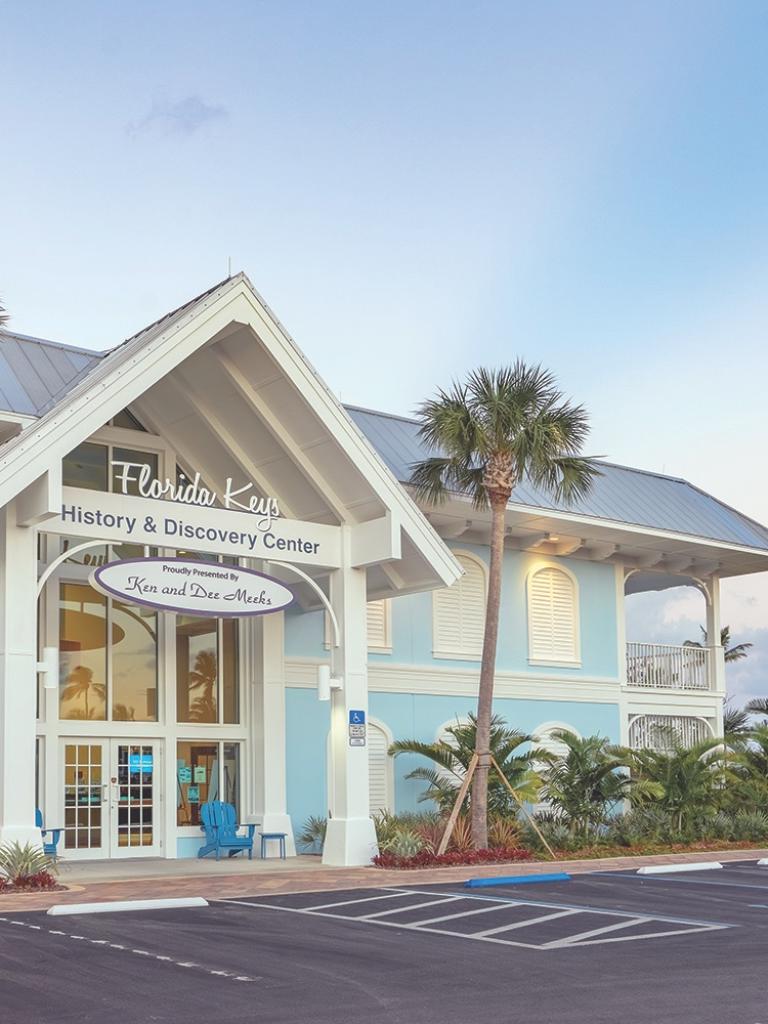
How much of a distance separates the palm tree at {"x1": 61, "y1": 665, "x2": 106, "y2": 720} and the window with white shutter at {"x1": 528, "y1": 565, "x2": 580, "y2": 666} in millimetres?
9897

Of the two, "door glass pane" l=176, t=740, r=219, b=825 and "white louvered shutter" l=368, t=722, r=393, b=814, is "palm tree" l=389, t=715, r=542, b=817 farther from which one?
"door glass pane" l=176, t=740, r=219, b=825

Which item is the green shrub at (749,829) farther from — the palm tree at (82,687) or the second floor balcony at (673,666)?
the palm tree at (82,687)

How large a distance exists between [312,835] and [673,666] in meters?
11.3

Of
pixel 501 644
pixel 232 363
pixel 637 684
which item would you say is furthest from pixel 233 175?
pixel 637 684

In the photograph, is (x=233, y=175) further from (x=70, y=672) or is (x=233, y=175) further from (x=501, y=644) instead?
(x=501, y=644)

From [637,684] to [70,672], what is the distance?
550 inches

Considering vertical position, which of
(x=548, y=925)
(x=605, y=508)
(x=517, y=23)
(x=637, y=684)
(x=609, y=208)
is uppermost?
(x=517, y=23)

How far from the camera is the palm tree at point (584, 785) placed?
23062 mm

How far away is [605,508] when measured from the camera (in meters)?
27.3

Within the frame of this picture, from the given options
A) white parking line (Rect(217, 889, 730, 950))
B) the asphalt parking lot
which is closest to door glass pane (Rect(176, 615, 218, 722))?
the asphalt parking lot

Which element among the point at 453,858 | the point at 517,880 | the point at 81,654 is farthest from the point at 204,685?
the point at 517,880

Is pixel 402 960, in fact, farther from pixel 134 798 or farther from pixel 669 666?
pixel 669 666

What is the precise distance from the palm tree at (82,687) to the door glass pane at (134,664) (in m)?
0.27

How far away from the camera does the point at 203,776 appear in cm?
2172
